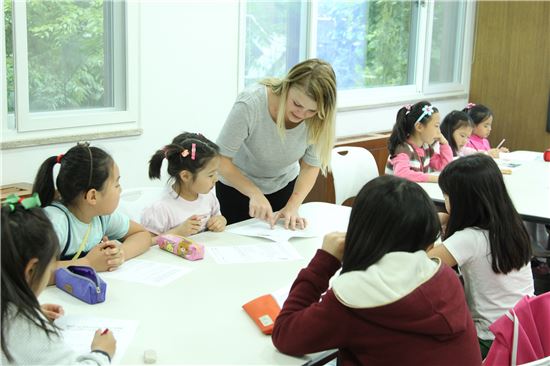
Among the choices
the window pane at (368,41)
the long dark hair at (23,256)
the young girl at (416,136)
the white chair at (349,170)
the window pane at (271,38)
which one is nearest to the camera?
the long dark hair at (23,256)

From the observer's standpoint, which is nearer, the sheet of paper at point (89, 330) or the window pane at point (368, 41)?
the sheet of paper at point (89, 330)

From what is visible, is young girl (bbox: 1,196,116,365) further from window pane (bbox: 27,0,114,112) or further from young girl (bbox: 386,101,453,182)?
young girl (bbox: 386,101,453,182)

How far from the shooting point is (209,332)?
5.16ft

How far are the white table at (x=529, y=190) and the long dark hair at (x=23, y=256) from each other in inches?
83.4

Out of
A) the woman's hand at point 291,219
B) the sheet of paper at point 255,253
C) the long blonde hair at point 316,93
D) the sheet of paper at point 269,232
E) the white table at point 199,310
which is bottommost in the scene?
the white table at point 199,310

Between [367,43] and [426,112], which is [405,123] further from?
[367,43]

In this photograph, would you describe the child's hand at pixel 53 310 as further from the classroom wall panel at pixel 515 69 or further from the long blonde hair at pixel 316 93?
the classroom wall panel at pixel 515 69

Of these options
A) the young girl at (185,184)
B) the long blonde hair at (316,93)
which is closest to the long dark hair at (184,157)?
the young girl at (185,184)

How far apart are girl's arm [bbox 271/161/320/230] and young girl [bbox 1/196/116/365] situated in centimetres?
123

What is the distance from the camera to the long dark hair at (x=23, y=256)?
4.08 ft

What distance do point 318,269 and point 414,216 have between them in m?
0.27

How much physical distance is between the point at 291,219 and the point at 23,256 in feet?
4.40

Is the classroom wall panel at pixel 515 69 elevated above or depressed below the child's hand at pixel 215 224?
above

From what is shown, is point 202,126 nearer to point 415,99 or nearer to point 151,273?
point 151,273
